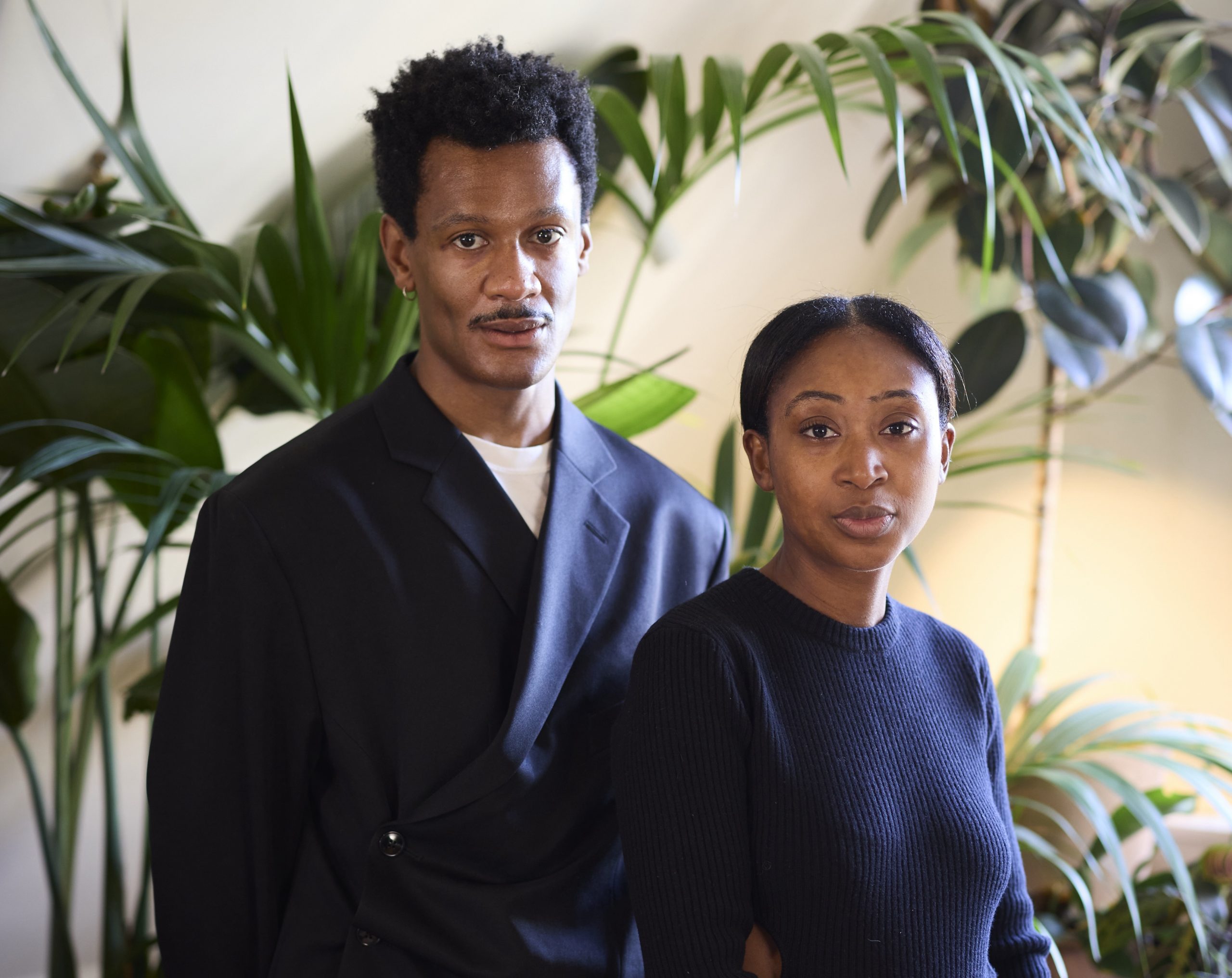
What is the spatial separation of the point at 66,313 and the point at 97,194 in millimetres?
138

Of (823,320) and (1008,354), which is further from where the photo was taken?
(1008,354)

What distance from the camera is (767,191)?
221 centimetres

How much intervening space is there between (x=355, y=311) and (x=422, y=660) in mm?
533

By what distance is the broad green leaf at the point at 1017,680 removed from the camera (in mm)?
1582

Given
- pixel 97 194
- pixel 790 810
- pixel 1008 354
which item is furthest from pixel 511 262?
pixel 1008 354

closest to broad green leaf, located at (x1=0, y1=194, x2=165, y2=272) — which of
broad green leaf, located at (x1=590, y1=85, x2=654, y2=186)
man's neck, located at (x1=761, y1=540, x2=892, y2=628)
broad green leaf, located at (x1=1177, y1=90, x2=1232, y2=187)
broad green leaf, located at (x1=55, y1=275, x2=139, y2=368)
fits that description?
broad green leaf, located at (x1=55, y1=275, x2=139, y2=368)

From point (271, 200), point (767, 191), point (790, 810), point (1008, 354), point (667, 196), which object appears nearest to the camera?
point (790, 810)

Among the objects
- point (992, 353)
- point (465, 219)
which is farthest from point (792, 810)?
point (992, 353)

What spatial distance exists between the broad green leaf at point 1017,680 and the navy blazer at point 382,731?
0.80 meters

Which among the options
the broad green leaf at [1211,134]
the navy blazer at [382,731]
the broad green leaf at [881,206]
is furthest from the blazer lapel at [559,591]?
the broad green leaf at [1211,134]

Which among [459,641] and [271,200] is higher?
[271,200]

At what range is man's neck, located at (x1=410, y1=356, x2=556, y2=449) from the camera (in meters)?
1.01

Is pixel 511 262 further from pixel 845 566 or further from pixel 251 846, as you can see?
pixel 251 846

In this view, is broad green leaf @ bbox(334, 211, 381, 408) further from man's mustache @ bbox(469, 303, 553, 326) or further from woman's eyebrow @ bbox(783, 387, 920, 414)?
woman's eyebrow @ bbox(783, 387, 920, 414)
